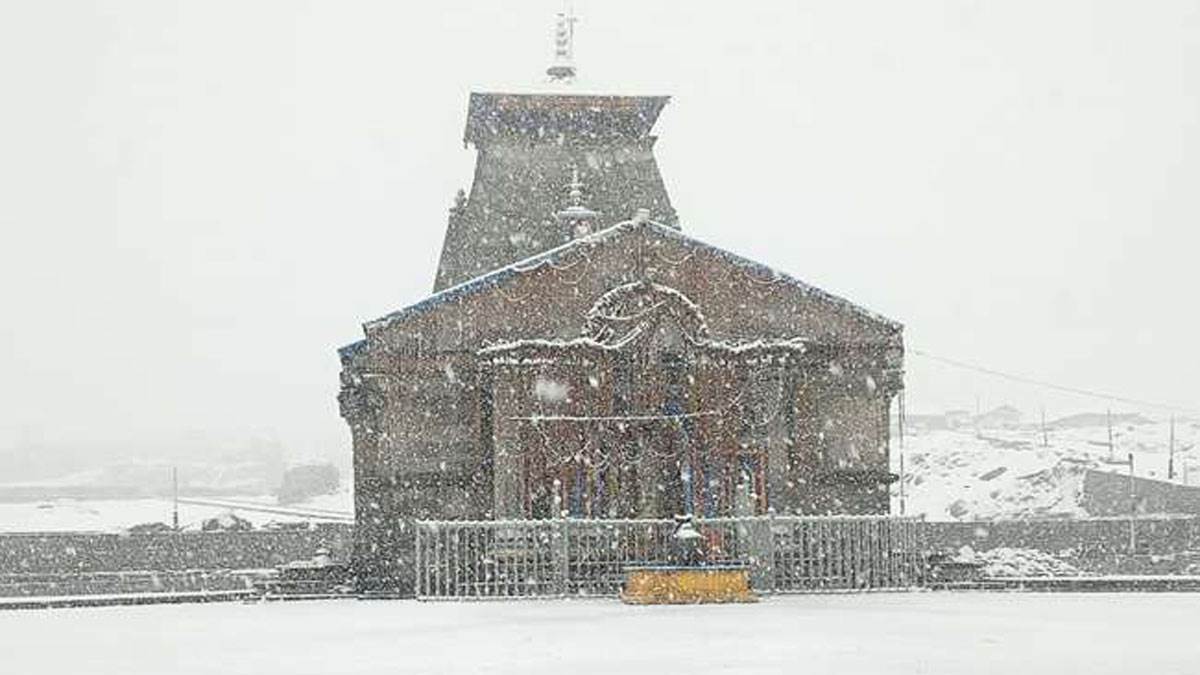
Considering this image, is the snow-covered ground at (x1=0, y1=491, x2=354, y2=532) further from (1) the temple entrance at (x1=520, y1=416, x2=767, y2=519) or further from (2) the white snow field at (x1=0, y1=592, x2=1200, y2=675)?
(2) the white snow field at (x1=0, y1=592, x2=1200, y2=675)

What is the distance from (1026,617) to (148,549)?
2763 cm

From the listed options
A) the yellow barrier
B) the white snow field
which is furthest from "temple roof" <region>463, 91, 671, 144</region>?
the yellow barrier

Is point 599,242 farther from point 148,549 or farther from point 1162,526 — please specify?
point 1162,526

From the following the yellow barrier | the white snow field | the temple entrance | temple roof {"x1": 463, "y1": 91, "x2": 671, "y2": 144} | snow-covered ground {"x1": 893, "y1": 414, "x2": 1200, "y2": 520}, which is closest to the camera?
the white snow field

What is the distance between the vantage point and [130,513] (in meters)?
80.2

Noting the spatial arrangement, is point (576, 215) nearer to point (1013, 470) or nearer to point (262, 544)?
point (262, 544)

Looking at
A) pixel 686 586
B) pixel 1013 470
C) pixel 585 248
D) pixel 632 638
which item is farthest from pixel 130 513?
pixel 632 638

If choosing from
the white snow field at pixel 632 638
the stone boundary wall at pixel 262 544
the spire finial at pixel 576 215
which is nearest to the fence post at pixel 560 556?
the white snow field at pixel 632 638

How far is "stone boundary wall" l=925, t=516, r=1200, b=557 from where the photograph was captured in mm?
39469

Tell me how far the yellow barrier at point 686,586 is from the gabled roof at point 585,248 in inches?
231

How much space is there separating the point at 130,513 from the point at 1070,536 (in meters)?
52.6

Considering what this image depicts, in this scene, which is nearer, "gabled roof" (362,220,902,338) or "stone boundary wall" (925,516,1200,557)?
"gabled roof" (362,220,902,338)

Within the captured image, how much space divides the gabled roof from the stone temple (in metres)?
0.03

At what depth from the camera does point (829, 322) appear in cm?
2412
